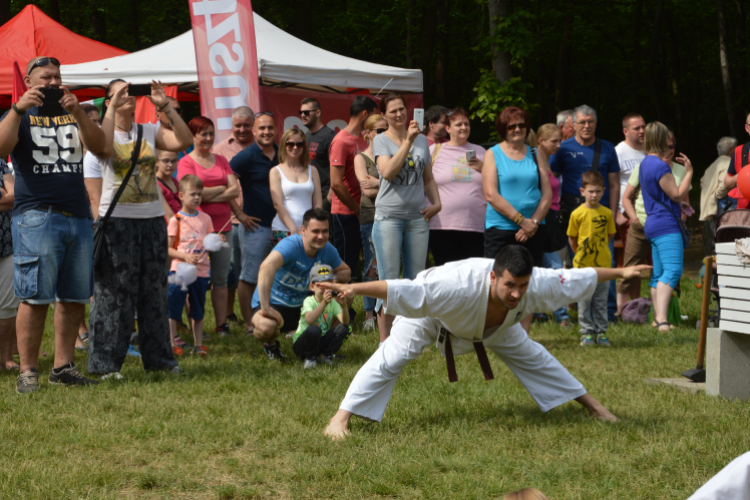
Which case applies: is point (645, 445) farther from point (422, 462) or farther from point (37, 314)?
point (37, 314)

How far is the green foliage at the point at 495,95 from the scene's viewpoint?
40.4 feet

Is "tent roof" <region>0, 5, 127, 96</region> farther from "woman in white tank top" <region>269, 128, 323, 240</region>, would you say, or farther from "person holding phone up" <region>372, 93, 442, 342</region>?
"person holding phone up" <region>372, 93, 442, 342</region>

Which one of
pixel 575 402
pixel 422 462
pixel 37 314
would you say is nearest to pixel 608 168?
pixel 575 402

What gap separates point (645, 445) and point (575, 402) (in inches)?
40.4

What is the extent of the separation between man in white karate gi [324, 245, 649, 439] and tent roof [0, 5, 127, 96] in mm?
12156

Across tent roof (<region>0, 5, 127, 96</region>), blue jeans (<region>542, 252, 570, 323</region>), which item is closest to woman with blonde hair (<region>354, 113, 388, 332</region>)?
blue jeans (<region>542, 252, 570, 323</region>)

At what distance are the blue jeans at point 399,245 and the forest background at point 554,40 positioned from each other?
1284cm

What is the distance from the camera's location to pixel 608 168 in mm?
8172

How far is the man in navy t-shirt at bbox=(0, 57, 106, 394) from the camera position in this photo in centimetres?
550

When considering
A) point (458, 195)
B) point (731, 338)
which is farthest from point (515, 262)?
point (458, 195)

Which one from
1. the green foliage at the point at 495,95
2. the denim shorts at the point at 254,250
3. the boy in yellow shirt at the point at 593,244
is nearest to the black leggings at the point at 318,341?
the denim shorts at the point at 254,250

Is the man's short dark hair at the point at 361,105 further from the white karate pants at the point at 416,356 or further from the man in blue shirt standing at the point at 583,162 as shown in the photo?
the white karate pants at the point at 416,356

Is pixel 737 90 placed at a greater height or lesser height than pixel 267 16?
lesser

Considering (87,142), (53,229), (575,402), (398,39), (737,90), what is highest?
(398,39)
